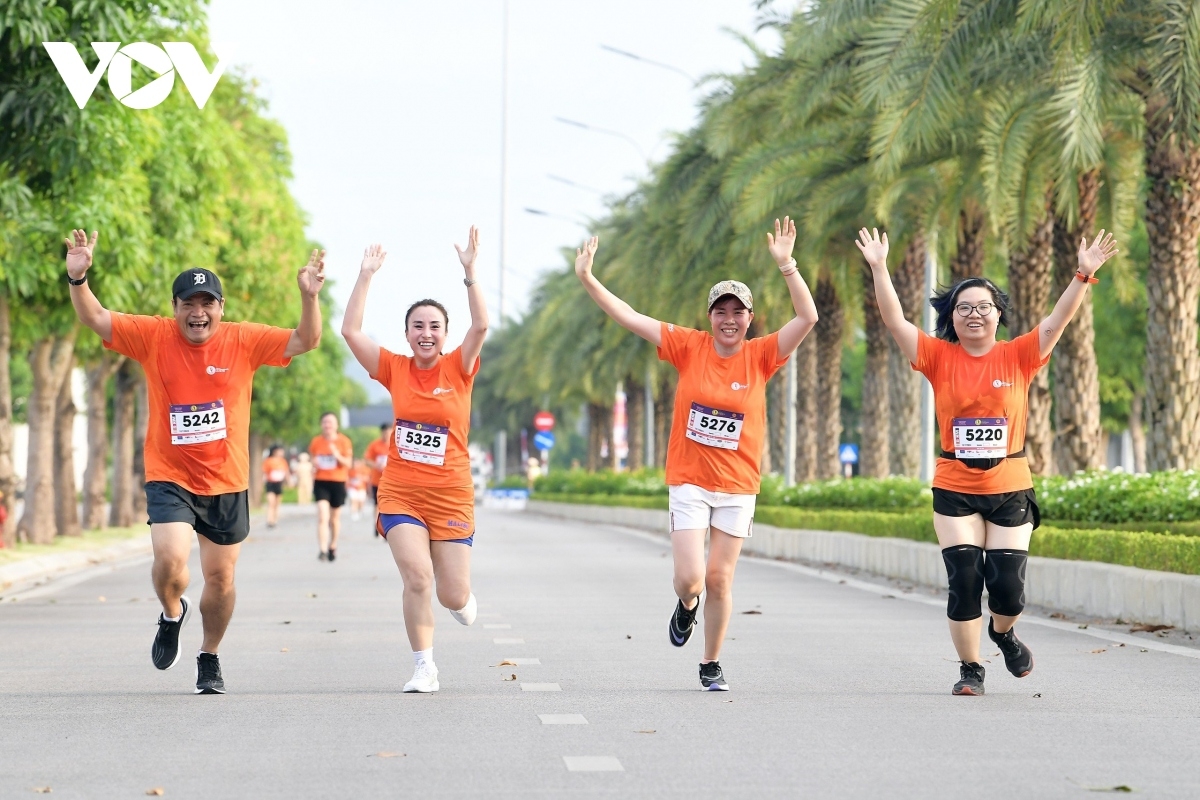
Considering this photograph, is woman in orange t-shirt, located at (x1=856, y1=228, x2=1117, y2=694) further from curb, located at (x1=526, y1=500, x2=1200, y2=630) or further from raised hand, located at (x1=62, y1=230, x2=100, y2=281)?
curb, located at (x1=526, y1=500, x2=1200, y2=630)

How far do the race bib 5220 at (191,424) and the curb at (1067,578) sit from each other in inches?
284

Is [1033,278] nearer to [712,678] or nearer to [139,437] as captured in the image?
[712,678]

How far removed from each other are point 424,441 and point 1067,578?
8.13 meters

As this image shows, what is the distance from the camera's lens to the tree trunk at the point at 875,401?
104 ft

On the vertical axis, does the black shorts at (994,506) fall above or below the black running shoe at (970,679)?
above

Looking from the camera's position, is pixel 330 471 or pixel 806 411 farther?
pixel 806 411

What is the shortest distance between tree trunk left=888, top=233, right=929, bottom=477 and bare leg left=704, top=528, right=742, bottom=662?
779 inches

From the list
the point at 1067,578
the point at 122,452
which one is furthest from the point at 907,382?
the point at 122,452

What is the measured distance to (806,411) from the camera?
38000 millimetres

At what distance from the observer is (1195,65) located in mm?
17469

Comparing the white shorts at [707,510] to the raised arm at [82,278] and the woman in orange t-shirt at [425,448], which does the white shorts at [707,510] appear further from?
the raised arm at [82,278]

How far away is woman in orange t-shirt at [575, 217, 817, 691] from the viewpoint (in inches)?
393

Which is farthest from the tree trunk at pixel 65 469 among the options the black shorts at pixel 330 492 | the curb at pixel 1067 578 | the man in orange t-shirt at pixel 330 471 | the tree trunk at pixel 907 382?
the tree trunk at pixel 907 382

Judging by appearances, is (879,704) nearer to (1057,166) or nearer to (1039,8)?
(1039,8)
